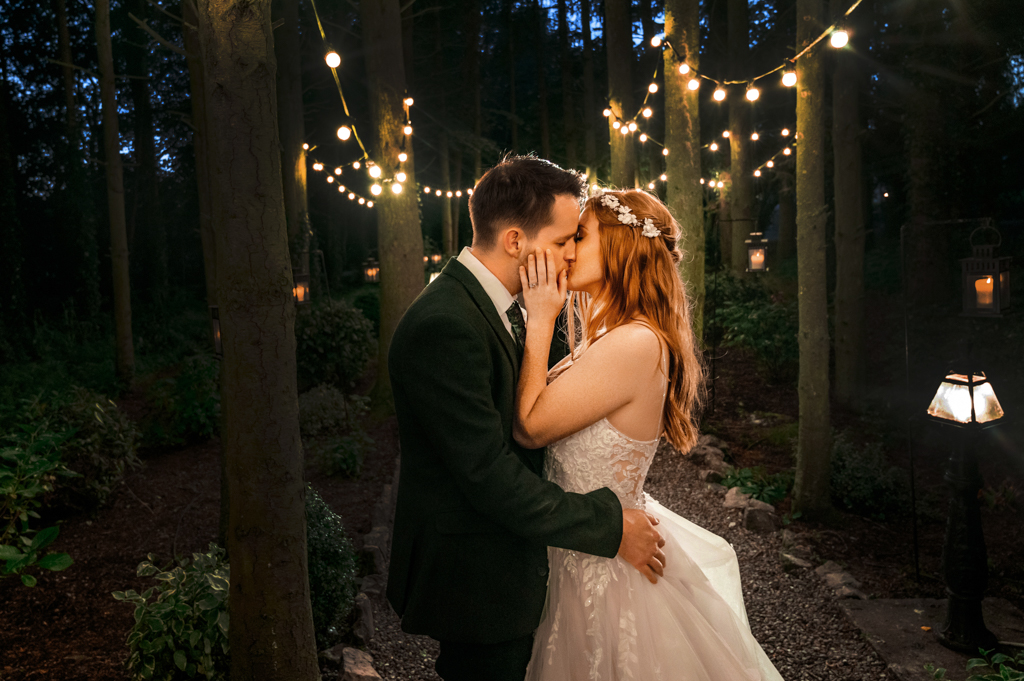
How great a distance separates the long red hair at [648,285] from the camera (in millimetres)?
2396

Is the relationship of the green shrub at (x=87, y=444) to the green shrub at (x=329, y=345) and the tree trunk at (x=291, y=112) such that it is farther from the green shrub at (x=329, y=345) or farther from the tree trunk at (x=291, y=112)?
the tree trunk at (x=291, y=112)

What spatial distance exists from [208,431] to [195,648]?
5.67 m

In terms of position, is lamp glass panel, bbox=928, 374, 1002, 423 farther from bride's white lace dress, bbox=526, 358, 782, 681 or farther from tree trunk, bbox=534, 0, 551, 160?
tree trunk, bbox=534, 0, 551, 160

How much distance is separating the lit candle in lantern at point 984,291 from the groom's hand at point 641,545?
207 inches

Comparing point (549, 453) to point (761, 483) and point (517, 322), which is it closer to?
point (517, 322)

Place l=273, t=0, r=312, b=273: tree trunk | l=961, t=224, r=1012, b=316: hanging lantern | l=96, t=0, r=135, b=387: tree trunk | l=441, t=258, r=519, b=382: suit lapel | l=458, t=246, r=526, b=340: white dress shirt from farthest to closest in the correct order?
l=273, t=0, r=312, b=273: tree trunk < l=96, t=0, r=135, b=387: tree trunk < l=961, t=224, r=1012, b=316: hanging lantern < l=458, t=246, r=526, b=340: white dress shirt < l=441, t=258, r=519, b=382: suit lapel

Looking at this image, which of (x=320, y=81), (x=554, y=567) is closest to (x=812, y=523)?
(x=554, y=567)

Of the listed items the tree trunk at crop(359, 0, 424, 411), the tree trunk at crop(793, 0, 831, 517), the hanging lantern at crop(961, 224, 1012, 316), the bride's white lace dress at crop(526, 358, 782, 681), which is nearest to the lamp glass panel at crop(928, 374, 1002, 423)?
the tree trunk at crop(793, 0, 831, 517)

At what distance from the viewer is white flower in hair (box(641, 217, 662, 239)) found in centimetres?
240

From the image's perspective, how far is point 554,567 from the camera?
2.34m

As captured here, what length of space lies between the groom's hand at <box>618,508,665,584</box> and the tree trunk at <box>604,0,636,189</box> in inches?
381

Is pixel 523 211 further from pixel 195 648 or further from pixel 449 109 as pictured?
pixel 449 109

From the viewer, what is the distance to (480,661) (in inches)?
80.8

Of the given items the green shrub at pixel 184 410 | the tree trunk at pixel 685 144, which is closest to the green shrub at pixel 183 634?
the green shrub at pixel 184 410
